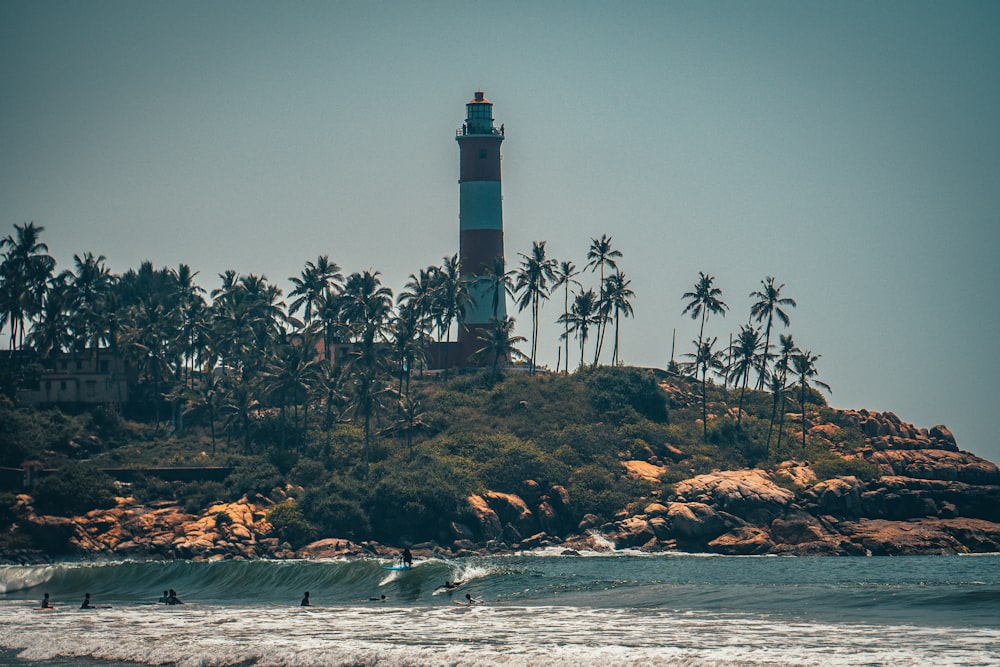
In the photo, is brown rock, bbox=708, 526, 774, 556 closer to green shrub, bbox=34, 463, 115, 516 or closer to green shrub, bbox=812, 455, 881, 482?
green shrub, bbox=812, 455, 881, 482

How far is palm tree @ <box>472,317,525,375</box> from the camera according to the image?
114812 millimetres

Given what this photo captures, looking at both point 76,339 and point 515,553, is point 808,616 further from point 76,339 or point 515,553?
point 76,339

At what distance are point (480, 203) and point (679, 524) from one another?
41468mm

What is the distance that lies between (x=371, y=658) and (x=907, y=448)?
2731 inches

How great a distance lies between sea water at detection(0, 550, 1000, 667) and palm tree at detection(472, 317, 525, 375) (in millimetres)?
41438

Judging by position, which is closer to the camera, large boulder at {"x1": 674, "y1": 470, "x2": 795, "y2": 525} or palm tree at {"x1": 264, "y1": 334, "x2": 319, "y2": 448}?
large boulder at {"x1": 674, "y1": 470, "x2": 795, "y2": 525}

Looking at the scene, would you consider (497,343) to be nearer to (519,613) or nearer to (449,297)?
(449,297)

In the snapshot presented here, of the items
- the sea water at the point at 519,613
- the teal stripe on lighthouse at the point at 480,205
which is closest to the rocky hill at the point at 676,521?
the sea water at the point at 519,613

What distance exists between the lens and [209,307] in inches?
4560

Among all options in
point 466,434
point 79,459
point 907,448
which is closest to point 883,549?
point 907,448

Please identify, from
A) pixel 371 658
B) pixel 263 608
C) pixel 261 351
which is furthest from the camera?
pixel 261 351

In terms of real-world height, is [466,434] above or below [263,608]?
above

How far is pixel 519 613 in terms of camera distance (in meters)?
51.0

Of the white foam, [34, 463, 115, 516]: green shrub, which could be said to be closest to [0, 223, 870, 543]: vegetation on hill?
[34, 463, 115, 516]: green shrub
